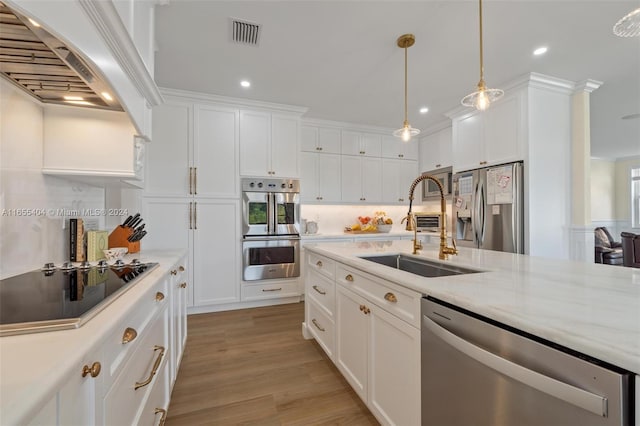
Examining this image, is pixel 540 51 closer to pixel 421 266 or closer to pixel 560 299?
pixel 421 266

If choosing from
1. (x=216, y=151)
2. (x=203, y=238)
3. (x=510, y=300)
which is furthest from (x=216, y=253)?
(x=510, y=300)

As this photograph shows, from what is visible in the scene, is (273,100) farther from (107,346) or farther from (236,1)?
(107,346)

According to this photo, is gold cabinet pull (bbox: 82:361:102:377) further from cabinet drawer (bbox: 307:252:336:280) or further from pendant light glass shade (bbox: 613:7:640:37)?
pendant light glass shade (bbox: 613:7:640:37)

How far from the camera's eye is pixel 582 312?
27.5 inches

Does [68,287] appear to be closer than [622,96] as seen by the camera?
Yes

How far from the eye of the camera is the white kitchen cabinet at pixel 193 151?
315 centimetres

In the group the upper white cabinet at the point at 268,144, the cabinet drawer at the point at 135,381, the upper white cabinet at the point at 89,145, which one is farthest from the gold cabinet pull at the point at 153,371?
the upper white cabinet at the point at 268,144

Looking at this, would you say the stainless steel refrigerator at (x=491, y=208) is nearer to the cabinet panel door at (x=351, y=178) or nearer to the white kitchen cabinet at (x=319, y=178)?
the cabinet panel door at (x=351, y=178)

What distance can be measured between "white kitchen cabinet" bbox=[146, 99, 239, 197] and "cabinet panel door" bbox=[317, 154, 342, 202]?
1.34 metres

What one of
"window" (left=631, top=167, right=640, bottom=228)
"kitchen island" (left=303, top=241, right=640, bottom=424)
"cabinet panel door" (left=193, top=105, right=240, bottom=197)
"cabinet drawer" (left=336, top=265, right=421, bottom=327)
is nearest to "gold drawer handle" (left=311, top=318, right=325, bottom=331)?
"kitchen island" (left=303, top=241, right=640, bottom=424)

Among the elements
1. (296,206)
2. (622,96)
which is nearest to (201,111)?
(296,206)

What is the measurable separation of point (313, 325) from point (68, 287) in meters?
1.77

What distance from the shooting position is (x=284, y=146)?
3678 millimetres

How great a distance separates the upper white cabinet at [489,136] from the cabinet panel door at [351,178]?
144 centimetres
